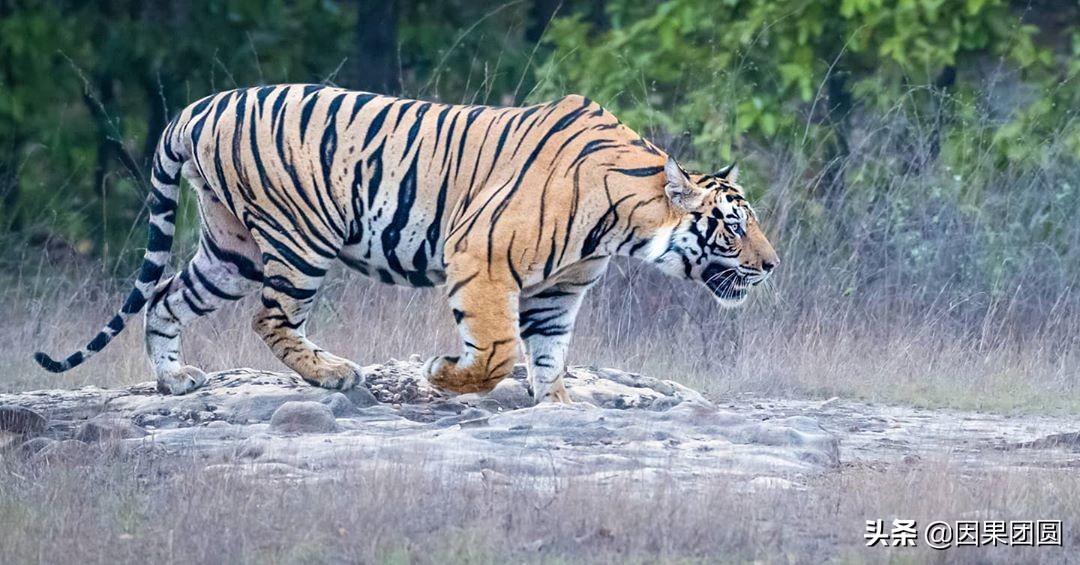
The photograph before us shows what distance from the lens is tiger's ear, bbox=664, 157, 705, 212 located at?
22.7 ft

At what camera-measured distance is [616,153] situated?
7020mm

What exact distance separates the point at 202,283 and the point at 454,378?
1314mm

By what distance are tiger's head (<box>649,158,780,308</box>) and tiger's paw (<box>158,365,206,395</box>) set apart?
7.02 feet

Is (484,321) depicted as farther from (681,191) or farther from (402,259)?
Answer: (681,191)

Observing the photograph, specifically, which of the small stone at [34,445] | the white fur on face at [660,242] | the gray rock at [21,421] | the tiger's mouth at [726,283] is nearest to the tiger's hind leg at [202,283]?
the gray rock at [21,421]

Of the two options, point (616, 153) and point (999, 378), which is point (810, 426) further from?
point (999, 378)

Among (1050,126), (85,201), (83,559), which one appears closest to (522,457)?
(83,559)

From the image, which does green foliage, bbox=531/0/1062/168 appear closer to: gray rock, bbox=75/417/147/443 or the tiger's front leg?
the tiger's front leg

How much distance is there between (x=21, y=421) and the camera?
6.41m

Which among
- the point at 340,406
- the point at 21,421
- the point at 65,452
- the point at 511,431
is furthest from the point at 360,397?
the point at 65,452

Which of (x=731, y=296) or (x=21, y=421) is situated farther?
(x=731, y=296)

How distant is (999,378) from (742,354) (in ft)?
4.37

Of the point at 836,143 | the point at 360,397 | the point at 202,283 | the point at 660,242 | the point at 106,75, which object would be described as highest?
the point at 106,75

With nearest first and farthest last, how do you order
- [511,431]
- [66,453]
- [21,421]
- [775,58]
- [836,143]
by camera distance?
[66,453] < [511,431] < [21,421] < [836,143] < [775,58]
